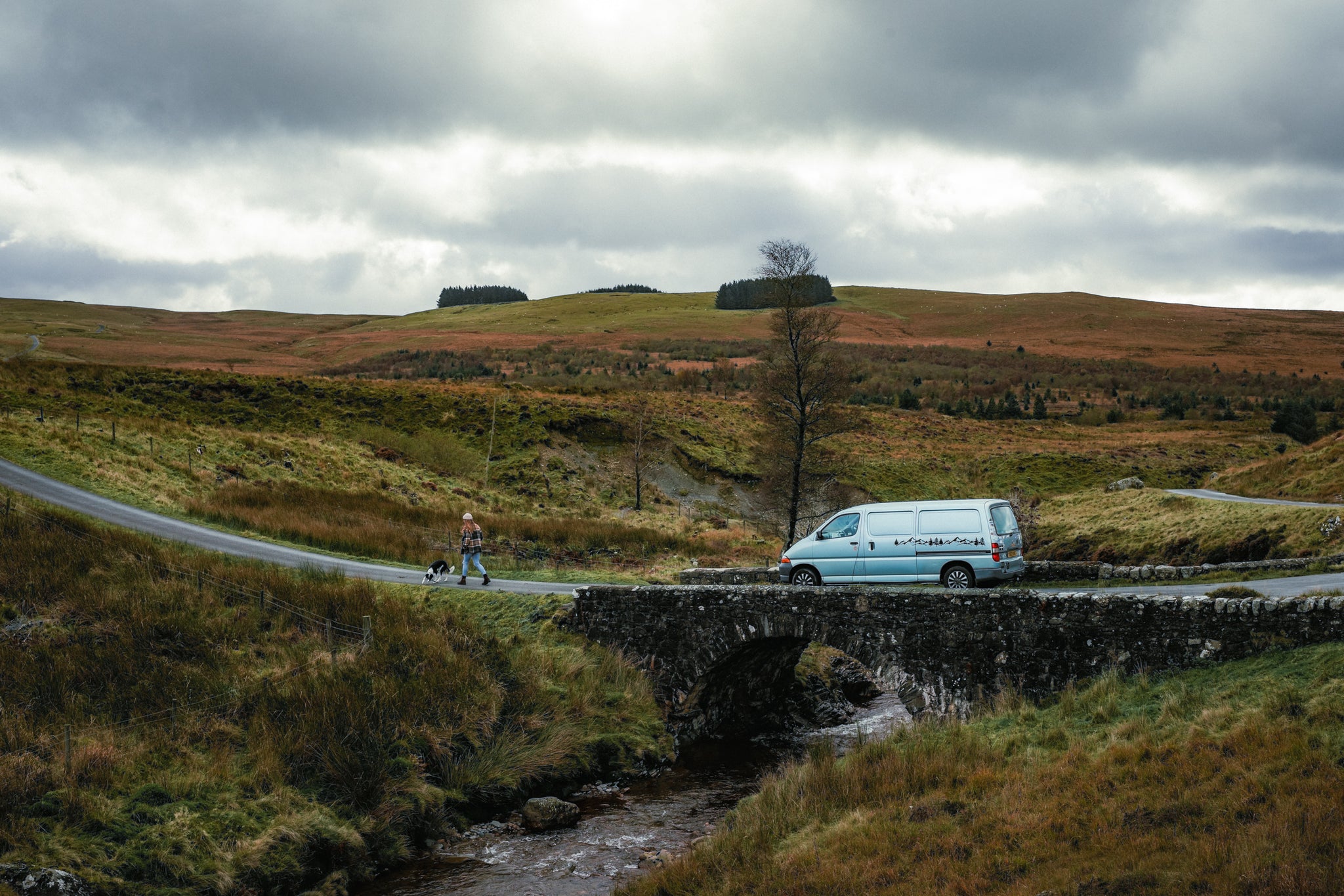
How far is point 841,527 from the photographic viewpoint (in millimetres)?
19719

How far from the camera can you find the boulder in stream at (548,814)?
51.2ft

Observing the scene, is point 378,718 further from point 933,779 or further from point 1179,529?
point 1179,529

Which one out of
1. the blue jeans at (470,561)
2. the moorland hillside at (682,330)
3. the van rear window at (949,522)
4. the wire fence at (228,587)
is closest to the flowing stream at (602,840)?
the van rear window at (949,522)

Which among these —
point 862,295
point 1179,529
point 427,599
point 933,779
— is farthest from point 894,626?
point 862,295

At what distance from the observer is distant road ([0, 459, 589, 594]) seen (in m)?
23.7

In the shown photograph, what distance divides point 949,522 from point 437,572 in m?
12.7

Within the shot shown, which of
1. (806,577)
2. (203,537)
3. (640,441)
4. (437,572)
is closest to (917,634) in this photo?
(806,577)

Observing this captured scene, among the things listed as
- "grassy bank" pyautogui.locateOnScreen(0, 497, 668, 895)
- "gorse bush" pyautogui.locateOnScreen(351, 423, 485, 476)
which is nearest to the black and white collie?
"grassy bank" pyautogui.locateOnScreen(0, 497, 668, 895)

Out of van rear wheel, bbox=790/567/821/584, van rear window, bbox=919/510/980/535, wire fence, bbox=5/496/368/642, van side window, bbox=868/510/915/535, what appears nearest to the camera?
van rear window, bbox=919/510/980/535

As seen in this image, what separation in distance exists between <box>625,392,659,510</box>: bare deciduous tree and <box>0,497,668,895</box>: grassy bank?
33017mm

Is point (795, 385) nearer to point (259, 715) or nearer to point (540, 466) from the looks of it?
point (259, 715)

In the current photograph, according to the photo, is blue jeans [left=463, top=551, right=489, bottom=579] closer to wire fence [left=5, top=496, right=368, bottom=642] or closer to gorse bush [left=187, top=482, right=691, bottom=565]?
wire fence [left=5, top=496, right=368, bottom=642]

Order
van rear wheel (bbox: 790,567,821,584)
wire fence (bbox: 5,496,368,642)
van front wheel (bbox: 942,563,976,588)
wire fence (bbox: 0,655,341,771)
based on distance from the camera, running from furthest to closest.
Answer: van rear wheel (bbox: 790,567,821,584), wire fence (bbox: 5,496,368,642), van front wheel (bbox: 942,563,976,588), wire fence (bbox: 0,655,341,771)

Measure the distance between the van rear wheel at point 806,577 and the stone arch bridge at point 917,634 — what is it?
4.21ft
